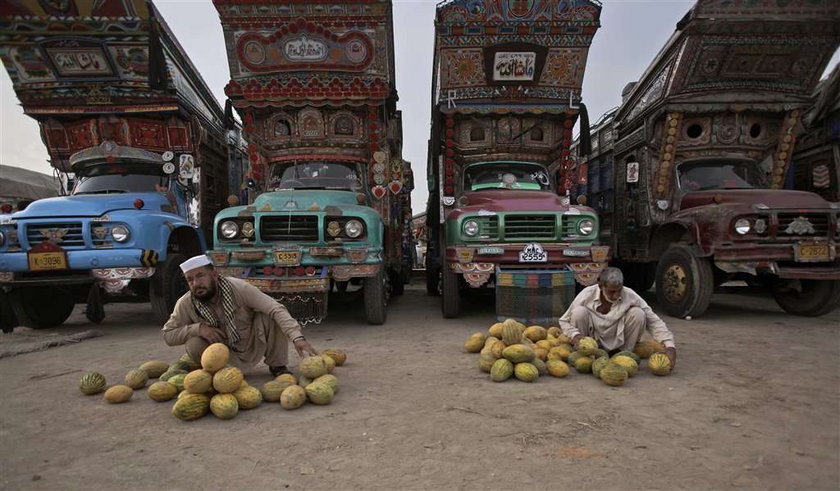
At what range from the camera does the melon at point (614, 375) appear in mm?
3281

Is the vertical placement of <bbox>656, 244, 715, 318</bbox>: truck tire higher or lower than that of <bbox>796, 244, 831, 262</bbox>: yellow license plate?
lower

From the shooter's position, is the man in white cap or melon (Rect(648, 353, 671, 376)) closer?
the man in white cap

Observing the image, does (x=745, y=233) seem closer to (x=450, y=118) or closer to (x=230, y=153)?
(x=450, y=118)

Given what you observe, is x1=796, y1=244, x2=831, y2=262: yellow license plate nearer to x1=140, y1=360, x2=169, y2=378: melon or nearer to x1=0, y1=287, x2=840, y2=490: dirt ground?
x1=0, y1=287, x2=840, y2=490: dirt ground

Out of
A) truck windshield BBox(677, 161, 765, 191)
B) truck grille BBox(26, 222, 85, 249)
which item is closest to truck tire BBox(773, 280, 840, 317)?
truck windshield BBox(677, 161, 765, 191)

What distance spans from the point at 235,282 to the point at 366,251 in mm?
2082

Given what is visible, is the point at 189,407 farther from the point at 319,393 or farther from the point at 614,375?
the point at 614,375

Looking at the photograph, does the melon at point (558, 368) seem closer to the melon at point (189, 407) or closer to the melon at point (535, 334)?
the melon at point (535, 334)

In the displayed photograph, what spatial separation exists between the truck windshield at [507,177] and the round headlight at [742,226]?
2.60 m

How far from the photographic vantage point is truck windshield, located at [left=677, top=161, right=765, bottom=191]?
7.30 meters

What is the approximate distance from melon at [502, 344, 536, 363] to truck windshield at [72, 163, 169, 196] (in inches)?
242

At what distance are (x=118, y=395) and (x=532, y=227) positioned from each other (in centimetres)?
456

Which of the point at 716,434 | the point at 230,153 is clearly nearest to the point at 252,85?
the point at 230,153

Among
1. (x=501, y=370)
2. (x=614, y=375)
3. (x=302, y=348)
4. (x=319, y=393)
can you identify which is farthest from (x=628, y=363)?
(x=302, y=348)
